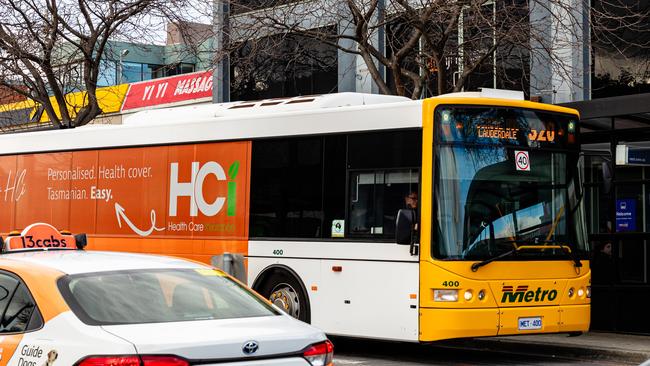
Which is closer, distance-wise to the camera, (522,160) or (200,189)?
(522,160)

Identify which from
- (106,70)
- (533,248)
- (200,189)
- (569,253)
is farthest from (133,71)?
(533,248)

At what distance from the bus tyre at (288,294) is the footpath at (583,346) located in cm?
278

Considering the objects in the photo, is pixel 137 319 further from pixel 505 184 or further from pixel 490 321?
pixel 505 184

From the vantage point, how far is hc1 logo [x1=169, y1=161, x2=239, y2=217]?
49.8 ft

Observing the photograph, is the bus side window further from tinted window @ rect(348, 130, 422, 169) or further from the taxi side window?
the taxi side window

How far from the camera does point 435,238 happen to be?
12.8m

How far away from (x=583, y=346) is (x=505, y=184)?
130 inches

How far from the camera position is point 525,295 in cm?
1310

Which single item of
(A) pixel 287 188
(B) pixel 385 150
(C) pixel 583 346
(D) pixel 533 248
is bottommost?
(C) pixel 583 346

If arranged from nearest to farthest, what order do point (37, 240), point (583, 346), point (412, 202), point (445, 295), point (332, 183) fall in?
point (37, 240)
point (445, 295)
point (412, 202)
point (332, 183)
point (583, 346)

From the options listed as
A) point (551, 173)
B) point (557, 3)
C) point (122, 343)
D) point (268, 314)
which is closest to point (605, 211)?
point (557, 3)

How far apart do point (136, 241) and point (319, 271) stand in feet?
11.8

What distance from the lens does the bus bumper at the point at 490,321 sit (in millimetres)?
12562

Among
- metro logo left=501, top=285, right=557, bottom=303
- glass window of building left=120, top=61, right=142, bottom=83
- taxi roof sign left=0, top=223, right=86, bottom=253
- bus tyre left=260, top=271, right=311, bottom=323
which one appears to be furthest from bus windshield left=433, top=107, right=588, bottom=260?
glass window of building left=120, top=61, right=142, bottom=83
